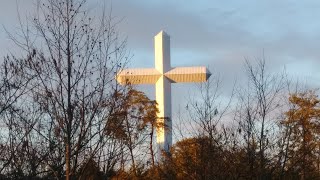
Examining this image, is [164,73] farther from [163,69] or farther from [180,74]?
[180,74]

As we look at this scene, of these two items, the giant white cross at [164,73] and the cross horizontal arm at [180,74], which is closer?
the cross horizontal arm at [180,74]

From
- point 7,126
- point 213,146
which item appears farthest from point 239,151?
point 7,126

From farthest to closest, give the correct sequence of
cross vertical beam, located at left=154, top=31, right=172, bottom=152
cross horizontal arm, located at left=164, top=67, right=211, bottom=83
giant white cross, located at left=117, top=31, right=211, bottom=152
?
1. cross vertical beam, located at left=154, top=31, right=172, bottom=152
2. giant white cross, located at left=117, top=31, right=211, bottom=152
3. cross horizontal arm, located at left=164, top=67, right=211, bottom=83

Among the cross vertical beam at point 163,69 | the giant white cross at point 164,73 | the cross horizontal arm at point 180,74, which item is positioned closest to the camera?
the cross horizontal arm at point 180,74

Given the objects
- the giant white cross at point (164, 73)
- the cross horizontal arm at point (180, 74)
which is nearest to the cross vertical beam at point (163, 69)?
the giant white cross at point (164, 73)

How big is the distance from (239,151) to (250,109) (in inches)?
41.0

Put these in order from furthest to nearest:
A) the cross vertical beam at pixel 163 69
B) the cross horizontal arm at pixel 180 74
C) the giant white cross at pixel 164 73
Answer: the cross vertical beam at pixel 163 69 → the giant white cross at pixel 164 73 → the cross horizontal arm at pixel 180 74

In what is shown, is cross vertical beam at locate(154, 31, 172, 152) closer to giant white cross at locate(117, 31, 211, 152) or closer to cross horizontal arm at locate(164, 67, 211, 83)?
giant white cross at locate(117, 31, 211, 152)

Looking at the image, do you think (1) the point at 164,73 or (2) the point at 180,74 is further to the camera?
(1) the point at 164,73

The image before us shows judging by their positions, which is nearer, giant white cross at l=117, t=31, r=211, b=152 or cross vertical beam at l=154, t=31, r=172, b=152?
giant white cross at l=117, t=31, r=211, b=152

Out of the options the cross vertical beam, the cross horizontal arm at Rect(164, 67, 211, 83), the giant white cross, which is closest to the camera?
the cross horizontal arm at Rect(164, 67, 211, 83)

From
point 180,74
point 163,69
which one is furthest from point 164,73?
point 180,74

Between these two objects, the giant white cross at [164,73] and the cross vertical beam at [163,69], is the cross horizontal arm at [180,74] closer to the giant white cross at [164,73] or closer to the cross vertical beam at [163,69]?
the giant white cross at [164,73]

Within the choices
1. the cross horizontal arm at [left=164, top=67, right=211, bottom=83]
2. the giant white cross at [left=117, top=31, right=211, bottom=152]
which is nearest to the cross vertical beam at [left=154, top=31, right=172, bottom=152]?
the giant white cross at [left=117, top=31, right=211, bottom=152]
